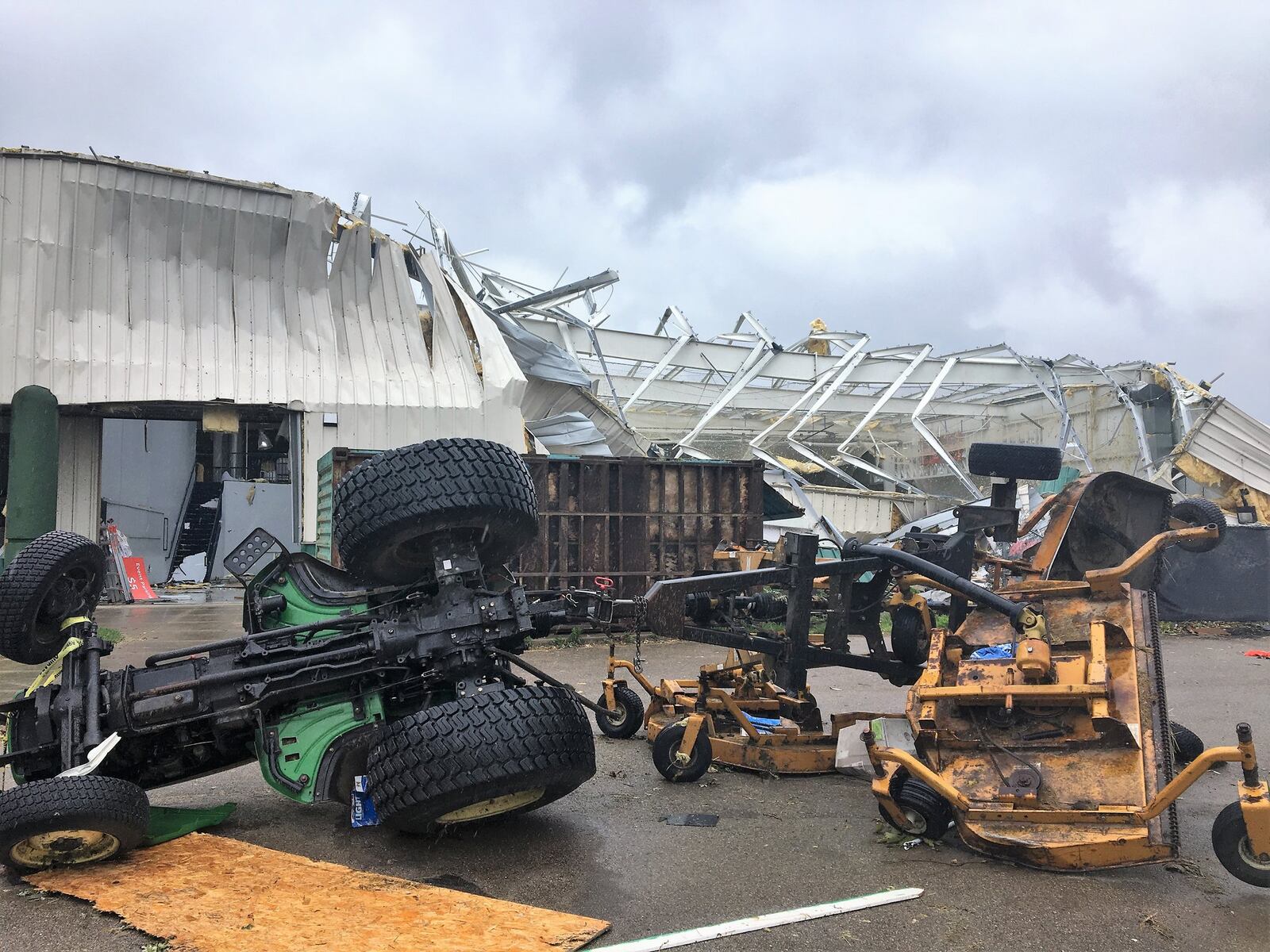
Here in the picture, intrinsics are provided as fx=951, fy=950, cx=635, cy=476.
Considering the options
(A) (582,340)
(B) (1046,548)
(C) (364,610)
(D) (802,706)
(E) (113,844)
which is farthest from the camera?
(A) (582,340)

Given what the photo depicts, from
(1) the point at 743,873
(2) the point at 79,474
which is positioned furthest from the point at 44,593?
(2) the point at 79,474

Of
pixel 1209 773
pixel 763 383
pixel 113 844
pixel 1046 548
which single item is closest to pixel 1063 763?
pixel 1046 548

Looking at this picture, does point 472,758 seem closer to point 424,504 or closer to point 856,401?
point 424,504

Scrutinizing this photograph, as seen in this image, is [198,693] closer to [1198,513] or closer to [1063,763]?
[1063,763]

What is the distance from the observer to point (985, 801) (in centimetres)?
411

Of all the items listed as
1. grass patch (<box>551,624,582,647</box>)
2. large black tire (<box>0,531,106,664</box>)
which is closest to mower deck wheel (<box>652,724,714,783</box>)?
large black tire (<box>0,531,106,664</box>)

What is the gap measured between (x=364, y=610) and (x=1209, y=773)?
5120mm

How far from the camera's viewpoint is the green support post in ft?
44.7

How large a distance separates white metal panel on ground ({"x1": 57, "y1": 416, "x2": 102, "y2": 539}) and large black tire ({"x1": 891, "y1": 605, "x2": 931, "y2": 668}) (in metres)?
13.8

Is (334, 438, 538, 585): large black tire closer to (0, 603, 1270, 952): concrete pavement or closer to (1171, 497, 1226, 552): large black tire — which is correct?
(0, 603, 1270, 952): concrete pavement

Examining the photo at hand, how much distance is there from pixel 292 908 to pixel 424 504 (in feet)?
5.52

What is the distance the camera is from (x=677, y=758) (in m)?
5.49

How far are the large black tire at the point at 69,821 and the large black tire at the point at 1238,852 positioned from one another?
14.3 ft

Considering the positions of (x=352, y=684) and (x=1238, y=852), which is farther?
(x=352, y=684)
